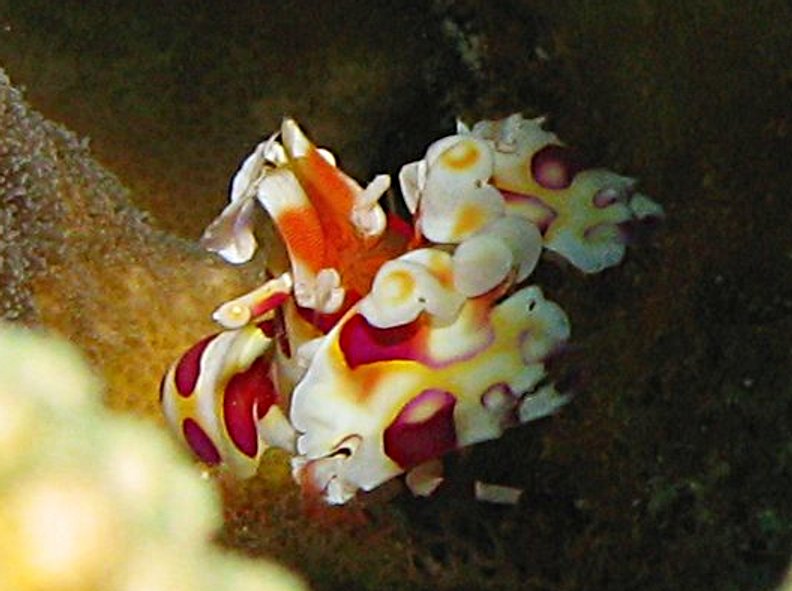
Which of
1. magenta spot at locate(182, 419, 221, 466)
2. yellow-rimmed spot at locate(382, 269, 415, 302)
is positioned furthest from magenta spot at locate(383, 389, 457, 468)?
magenta spot at locate(182, 419, 221, 466)

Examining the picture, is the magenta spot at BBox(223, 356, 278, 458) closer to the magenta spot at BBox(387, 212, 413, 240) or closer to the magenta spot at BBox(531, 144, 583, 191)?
the magenta spot at BBox(387, 212, 413, 240)

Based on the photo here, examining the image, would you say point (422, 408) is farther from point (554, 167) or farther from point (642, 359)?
point (554, 167)

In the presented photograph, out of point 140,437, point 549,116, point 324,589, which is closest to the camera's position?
point 140,437

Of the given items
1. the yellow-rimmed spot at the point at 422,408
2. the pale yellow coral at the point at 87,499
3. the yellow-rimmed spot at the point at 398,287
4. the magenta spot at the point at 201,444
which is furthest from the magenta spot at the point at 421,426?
the pale yellow coral at the point at 87,499

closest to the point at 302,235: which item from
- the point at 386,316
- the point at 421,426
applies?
the point at 386,316

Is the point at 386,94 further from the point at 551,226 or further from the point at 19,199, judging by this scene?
the point at 19,199

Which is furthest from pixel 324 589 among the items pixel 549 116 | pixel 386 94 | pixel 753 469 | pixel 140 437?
pixel 386 94

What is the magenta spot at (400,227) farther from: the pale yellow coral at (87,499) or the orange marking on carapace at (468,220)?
the pale yellow coral at (87,499)
